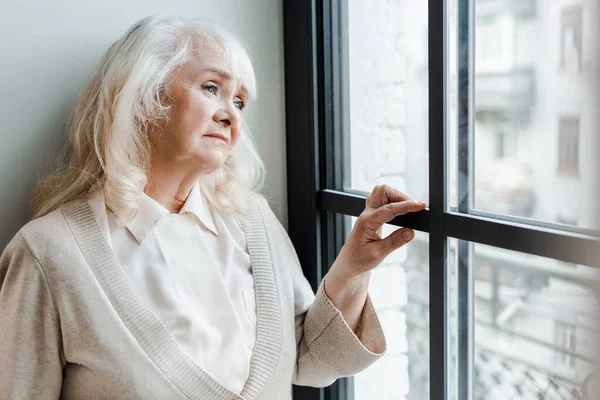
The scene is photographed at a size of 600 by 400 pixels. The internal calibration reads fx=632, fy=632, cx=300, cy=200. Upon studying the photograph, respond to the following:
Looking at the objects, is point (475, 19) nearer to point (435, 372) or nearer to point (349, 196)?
point (349, 196)

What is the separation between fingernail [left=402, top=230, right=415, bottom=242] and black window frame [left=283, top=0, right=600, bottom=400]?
0.04 meters

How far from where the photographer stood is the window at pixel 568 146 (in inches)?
36.9

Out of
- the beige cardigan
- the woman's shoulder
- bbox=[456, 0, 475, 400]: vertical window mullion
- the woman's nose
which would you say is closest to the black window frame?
bbox=[456, 0, 475, 400]: vertical window mullion

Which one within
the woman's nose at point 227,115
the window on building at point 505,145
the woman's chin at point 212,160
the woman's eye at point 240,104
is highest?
the woman's eye at point 240,104

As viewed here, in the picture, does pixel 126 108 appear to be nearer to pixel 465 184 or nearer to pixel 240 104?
pixel 240 104

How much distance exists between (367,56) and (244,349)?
712 mm

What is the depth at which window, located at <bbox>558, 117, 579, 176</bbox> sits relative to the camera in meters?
0.94

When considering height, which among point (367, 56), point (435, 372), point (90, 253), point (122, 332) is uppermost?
point (367, 56)

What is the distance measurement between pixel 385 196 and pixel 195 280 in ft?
1.44

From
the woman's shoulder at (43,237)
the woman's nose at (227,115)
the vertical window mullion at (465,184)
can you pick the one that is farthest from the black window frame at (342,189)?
the woman's shoulder at (43,237)

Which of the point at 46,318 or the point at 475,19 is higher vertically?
the point at 475,19

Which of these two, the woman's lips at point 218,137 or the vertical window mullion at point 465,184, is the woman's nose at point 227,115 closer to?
the woman's lips at point 218,137

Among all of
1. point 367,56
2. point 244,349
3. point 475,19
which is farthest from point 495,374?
point 367,56

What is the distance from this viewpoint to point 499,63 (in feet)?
3.52
